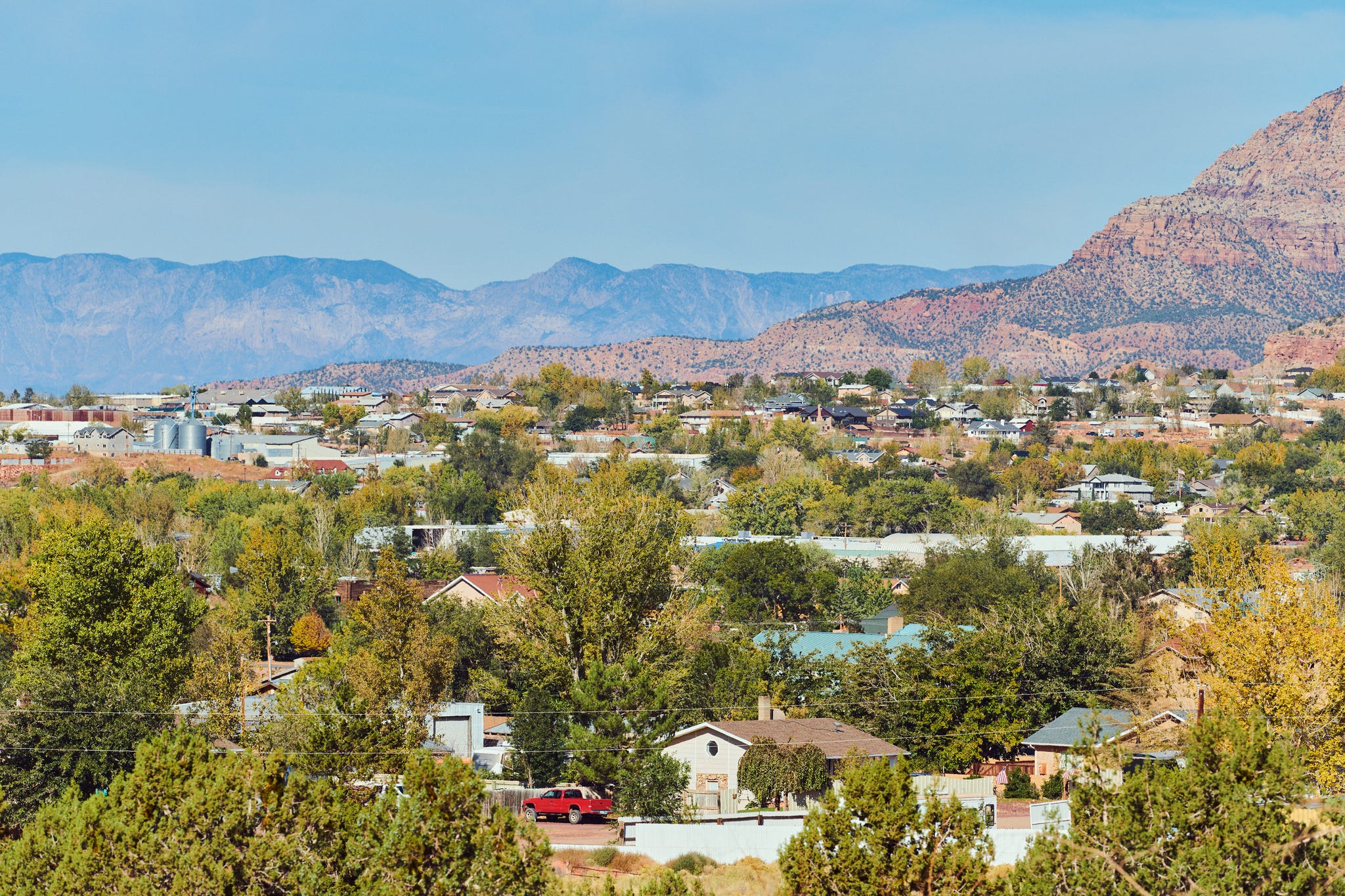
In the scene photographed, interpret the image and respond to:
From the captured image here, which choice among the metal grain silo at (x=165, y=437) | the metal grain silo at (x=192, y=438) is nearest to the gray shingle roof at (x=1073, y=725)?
the metal grain silo at (x=192, y=438)

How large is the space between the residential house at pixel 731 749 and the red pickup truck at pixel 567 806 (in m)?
2.42

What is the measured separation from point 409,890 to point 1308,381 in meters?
193

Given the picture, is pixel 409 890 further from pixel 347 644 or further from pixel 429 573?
pixel 429 573

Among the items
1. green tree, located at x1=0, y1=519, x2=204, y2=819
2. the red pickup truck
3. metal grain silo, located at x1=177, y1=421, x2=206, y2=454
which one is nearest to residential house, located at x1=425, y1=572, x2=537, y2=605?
green tree, located at x1=0, y1=519, x2=204, y2=819

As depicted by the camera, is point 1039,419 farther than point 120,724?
Yes

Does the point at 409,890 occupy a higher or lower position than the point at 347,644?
higher

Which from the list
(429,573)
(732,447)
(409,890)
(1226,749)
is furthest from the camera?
(732,447)

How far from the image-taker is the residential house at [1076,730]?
122ft

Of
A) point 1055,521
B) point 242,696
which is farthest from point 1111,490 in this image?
point 242,696

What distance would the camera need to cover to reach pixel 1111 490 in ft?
380

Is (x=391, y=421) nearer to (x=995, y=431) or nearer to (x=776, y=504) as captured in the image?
(x=995, y=431)

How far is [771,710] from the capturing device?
45500 millimetres

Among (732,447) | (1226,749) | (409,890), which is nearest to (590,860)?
(409,890)

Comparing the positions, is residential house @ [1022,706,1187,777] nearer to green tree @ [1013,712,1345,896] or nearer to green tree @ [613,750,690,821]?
green tree @ [613,750,690,821]
